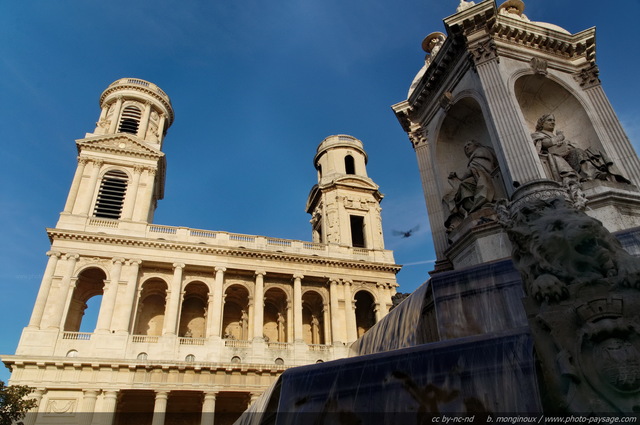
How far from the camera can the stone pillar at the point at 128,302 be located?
74.4ft

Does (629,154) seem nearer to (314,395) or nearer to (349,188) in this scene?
(314,395)

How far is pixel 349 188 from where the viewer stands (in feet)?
110

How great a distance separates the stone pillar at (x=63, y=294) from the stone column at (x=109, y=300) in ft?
5.91

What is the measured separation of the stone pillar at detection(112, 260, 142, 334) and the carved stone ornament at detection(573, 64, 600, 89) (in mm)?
22758

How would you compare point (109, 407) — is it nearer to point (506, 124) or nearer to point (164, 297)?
point (164, 297)

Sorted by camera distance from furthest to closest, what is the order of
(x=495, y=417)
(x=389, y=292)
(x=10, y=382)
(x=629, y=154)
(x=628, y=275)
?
1. (x=389, y=292)
2. (x=10, y=382)
3. (x=629, y=154)
4. (x=495, y=417)
5. (x=628, y=275)

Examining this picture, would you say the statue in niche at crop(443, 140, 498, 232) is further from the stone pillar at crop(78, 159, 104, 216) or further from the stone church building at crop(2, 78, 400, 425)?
the stone pillar at crop(78, 159, 104, 216)

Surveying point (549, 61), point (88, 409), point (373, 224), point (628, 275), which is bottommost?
point (628, 275)

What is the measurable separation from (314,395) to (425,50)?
10.4 m

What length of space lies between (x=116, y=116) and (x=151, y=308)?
1501cm

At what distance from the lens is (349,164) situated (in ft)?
122

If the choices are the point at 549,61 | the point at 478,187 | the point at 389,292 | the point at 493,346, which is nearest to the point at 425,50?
the point at 549,61

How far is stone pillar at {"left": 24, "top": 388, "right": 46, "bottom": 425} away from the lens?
19.5 m

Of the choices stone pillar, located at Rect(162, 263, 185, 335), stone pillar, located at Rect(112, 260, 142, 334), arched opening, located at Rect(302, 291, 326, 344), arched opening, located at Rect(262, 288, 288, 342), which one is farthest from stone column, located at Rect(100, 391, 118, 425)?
arched opening, located at Rect(302, 291, 326, 344)
